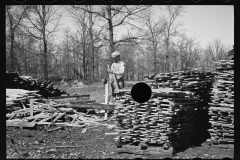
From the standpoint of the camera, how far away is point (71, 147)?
7266 millimetres

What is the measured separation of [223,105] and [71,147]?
524 cm

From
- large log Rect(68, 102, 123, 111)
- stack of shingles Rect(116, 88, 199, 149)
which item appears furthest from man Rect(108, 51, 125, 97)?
stack of shingles Rect(116, 88, 199, 149)

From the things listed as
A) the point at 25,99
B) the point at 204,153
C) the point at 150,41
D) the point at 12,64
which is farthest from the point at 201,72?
the point at 25,99

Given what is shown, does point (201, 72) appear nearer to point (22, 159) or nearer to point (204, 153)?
Answer: point (204, 153)

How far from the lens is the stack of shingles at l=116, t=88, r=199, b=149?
6.83 metres

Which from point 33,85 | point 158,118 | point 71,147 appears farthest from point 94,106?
point 158,118

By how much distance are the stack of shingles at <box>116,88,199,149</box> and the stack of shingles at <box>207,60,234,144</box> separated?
0.92m

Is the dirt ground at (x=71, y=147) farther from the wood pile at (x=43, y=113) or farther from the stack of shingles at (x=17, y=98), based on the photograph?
the stack of shingles at (x=17, y=98)

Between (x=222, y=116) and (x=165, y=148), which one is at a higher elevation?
(x=222, y=116)

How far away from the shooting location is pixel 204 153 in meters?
6.95

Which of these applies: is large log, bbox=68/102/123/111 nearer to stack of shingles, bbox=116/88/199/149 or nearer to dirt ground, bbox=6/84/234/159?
dirt ground, bbox=6/84/234/159

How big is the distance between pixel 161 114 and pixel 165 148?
3.35 ft

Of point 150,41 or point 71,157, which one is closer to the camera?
point 71,157

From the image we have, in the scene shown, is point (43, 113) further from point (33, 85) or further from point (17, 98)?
point (33, 85)
